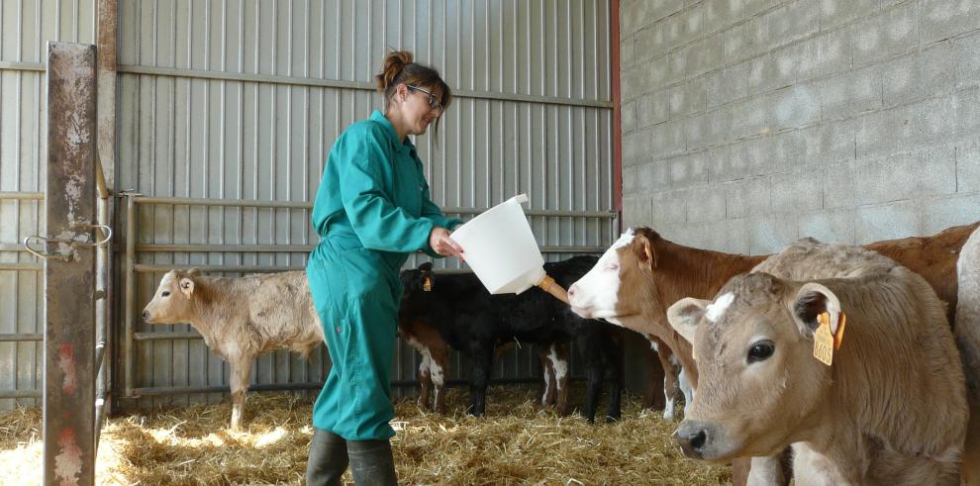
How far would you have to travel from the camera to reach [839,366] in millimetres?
2660

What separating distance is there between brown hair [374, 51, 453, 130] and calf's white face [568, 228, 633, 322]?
6.23 ft

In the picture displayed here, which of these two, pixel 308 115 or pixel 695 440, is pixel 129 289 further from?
pixel 695 440

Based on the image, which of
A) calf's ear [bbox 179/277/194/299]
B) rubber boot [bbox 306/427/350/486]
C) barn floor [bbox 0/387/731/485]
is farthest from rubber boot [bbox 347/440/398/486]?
calf's ear [bbox 179/277/194/299]

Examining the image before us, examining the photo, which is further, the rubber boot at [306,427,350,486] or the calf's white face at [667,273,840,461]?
the rubber boot at [306,427,350,486]

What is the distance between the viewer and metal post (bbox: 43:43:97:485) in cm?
284

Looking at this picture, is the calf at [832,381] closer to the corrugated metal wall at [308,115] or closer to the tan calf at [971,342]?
the tan calf at [971,342]

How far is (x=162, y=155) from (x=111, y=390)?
91.6 inches

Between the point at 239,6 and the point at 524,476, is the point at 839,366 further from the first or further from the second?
the point at 239,6

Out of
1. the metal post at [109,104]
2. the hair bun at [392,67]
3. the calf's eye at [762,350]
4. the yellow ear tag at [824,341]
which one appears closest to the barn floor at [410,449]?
the metal post at [109,104]

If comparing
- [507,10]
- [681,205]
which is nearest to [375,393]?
[681,205]

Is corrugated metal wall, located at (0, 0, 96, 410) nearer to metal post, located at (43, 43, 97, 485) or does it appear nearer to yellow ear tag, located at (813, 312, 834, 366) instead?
metal post, located at (43, 43, 97, 485)

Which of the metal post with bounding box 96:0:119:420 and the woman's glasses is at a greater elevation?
the metal post with bounding box 96:0:119:420

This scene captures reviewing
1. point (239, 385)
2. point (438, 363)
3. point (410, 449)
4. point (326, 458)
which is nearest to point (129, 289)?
point (239, 385)

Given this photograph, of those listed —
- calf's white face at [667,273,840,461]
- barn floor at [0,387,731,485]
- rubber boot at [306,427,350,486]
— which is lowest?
barn floor at [0,387,731,485]
